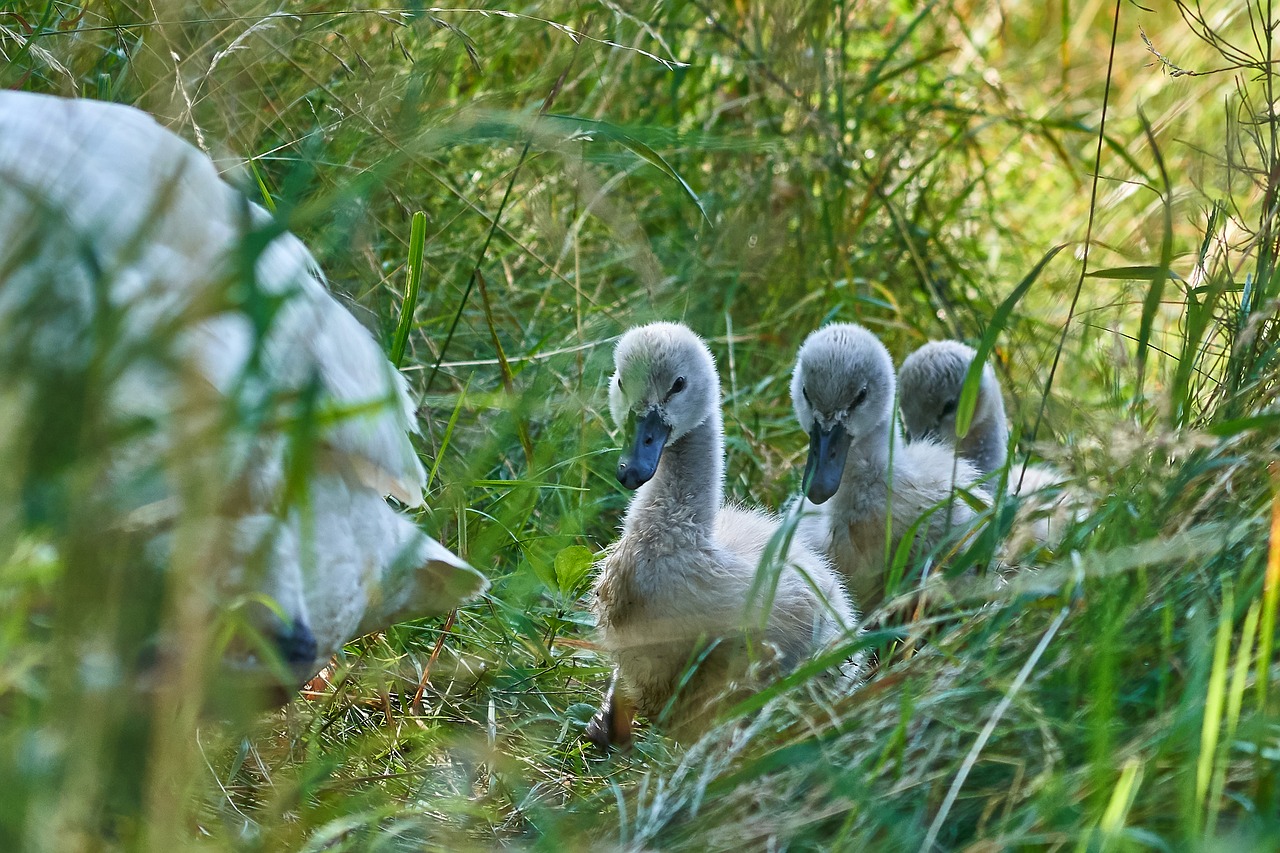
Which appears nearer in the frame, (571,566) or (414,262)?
(414,262)

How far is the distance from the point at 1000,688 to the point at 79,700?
114 centimetres

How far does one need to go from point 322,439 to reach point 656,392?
3.02ft

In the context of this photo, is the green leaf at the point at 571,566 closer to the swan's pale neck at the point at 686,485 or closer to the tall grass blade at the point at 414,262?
the swan's pale neck at the point at 686,485

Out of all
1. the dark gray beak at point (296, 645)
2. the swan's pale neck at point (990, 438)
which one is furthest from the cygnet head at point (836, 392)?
the dark gray beak at point (296, 645)

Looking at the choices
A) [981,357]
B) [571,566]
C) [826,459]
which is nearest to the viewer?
[981,357]

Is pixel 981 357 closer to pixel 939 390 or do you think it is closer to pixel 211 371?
pixel 211 371

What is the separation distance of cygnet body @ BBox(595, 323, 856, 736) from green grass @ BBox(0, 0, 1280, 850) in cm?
13

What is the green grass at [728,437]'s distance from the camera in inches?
60.8

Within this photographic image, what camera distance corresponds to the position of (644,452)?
255 centimetres

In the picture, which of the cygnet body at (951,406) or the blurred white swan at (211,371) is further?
the cygnet body at (951,406)

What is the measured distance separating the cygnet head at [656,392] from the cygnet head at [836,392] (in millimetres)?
269

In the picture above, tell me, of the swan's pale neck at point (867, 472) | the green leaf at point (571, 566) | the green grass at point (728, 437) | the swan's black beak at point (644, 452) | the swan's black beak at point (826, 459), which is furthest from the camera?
the swan's pale neck at point (867, 472)

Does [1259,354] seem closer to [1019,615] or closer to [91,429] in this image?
[1019,615]

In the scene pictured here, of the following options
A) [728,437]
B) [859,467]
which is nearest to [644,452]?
[859,467]
